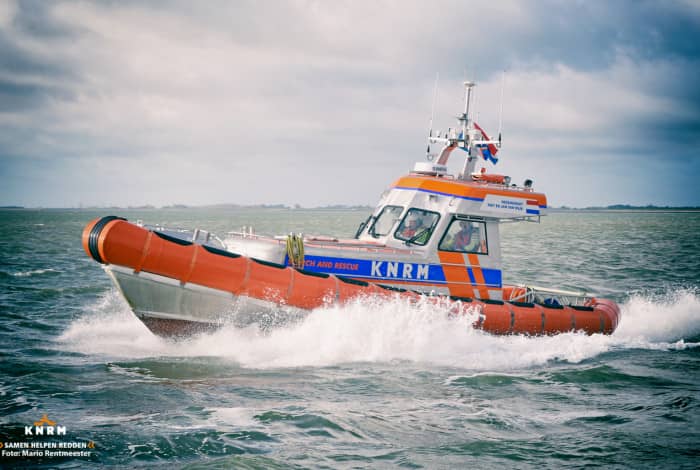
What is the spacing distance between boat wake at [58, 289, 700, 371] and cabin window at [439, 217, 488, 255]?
131 centimetres

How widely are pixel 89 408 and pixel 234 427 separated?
1554 mm

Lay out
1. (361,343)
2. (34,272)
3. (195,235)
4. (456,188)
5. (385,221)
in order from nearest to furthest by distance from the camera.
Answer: (361,343), (195,235), (456,188), (385,221), (34,272)

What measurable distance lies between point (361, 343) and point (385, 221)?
8.03ft

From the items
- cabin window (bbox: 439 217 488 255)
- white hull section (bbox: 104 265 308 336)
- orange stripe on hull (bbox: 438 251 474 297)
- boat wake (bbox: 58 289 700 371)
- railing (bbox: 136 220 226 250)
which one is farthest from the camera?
cabin window (bbox: 439 217 488 255)

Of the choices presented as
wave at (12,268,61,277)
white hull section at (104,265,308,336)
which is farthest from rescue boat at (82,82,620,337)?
wave at (12,268,61,277)

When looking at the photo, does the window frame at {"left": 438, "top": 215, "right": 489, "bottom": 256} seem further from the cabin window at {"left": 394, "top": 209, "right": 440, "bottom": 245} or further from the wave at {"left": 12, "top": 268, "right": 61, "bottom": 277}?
the wave at {"left": 12, "top": 268, "right": 61, "bottom": 277}

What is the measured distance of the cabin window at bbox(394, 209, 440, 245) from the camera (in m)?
9.23

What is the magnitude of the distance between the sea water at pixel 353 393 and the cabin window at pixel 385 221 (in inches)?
69.0

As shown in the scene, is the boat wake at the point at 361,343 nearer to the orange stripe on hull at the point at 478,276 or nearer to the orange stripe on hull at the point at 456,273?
the orange stripe on hull at the point at 456,273

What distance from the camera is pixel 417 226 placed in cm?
934

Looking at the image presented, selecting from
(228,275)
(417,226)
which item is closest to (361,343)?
(228,275)

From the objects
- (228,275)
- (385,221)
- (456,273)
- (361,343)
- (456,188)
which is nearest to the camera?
(228,275)

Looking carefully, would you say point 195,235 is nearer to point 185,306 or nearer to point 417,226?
point 185,306

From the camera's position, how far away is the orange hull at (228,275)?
721cm
